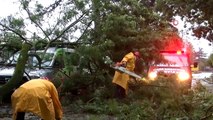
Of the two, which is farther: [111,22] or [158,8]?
[158,8]

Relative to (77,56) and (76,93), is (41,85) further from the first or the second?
(76,93)

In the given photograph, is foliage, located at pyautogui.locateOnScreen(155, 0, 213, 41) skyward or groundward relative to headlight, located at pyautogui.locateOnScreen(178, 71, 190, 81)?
skyward

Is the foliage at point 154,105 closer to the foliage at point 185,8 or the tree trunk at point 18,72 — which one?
the tree trunk at point 18,72

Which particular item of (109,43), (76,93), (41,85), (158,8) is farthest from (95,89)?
(41,85)

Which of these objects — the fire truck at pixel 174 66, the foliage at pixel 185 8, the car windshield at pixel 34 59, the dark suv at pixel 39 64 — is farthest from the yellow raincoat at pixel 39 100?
the fire truck at pixel 174 66

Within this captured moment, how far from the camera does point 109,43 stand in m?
12.3

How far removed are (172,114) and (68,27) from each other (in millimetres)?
3881

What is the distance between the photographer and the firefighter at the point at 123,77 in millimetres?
12609

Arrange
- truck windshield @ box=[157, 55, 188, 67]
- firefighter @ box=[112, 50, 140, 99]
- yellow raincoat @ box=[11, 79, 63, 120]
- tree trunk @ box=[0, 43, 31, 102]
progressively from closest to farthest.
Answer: yellow raincoat @ box=[11, 79, 63, 120] → tree trunk @ box=[0, 43, 31, 102] → firefighter @ box=[112, 50, 140, 99] → truck windshield @ box=[157, 55, 188, 67]

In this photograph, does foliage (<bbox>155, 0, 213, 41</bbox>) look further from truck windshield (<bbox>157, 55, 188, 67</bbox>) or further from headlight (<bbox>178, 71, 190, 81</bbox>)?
headlight (<bbox>178, 71, 190, 81</bbox>)

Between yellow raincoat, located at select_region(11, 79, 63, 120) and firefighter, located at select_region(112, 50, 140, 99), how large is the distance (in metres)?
5.70

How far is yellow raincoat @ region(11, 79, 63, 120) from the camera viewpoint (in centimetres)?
686

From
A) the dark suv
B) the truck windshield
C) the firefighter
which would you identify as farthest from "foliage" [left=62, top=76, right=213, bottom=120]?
the truck windshield

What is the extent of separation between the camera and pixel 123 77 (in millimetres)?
12656
